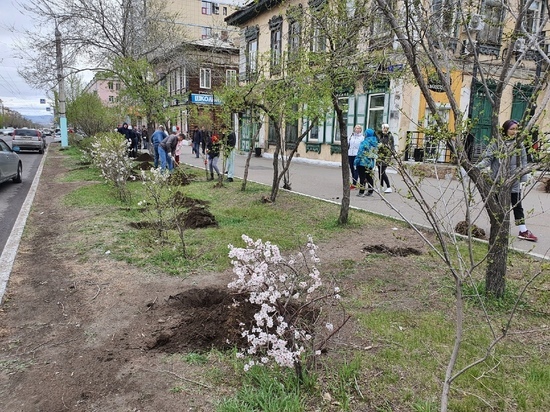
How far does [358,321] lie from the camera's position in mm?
3600

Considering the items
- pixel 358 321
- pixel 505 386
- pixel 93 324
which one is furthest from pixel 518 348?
pixel 93 324

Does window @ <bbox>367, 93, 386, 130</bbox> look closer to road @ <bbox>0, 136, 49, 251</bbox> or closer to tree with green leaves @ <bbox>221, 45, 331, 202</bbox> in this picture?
tree with green leaves @ <bbox>221, 45, 331, 202</bbox>

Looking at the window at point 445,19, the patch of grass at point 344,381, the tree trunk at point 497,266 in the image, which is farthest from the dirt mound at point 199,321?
the window at point 445,19

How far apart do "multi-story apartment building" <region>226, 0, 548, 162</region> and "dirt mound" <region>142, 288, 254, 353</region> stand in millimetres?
1992

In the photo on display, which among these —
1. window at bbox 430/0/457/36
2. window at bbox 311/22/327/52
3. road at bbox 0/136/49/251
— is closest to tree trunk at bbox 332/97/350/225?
window at bbox 311/22/327/52

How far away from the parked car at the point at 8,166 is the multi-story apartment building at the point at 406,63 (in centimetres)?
779

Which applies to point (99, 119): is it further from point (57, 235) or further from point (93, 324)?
point (93, 324)

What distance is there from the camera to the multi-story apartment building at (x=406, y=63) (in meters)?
3.96

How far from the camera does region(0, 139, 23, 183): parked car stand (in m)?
12.2

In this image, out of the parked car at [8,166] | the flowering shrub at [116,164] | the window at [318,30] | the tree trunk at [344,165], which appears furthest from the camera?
the parked car at [8,166]

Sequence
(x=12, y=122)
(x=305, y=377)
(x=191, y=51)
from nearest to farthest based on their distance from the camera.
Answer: (x=305, y=377) < (x=191, y=51) < (x=12, y=122)

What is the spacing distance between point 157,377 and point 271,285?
1041 millimetres

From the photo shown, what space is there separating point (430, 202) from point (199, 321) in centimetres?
665

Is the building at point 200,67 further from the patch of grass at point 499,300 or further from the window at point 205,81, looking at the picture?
the patch of grass at point 499,300
